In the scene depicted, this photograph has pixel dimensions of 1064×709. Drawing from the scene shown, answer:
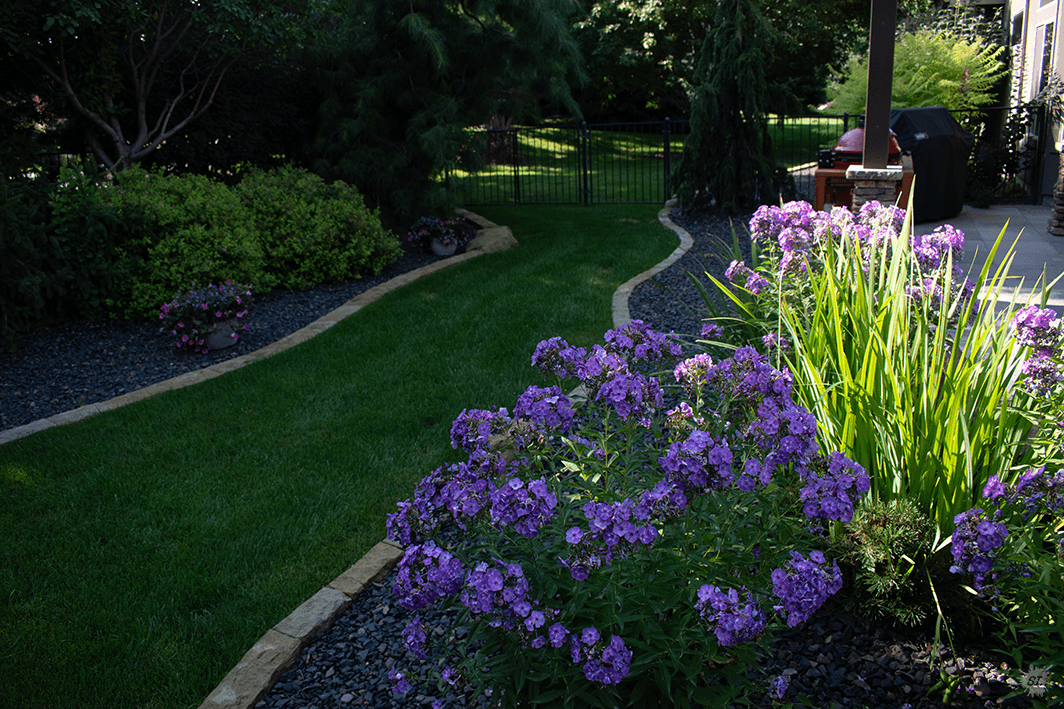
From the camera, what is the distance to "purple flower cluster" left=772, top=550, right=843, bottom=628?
1.64 metres

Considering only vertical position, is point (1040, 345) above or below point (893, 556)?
above

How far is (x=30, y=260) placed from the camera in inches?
206

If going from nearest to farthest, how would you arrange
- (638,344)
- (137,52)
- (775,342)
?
(638,344) < (775,342) < (137,52)

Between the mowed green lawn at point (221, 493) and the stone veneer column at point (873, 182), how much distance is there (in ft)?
8.32

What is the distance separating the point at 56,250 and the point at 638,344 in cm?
484

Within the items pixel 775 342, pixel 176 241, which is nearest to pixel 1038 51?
pixel 775 342

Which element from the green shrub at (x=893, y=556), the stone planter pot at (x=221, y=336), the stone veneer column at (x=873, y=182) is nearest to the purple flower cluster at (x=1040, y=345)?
the green shrub at (x=893, y=556)

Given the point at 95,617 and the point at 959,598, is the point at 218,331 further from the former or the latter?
the point at 959,598

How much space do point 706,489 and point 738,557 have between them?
35 centimetres

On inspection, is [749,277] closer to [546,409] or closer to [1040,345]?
[1040,345]

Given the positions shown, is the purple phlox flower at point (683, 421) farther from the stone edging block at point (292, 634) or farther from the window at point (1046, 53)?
the window at point (1046, 53)

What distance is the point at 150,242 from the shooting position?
580 centimetres

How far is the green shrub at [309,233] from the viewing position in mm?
6520

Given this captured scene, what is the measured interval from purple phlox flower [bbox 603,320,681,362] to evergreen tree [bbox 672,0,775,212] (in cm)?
692
